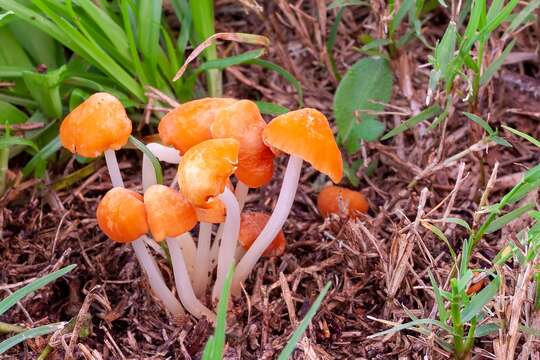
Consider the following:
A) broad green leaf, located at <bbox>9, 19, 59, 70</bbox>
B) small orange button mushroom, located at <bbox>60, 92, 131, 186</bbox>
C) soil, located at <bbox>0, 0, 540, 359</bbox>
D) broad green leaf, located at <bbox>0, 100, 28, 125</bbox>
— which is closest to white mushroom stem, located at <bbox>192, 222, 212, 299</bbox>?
soil, located at <bbox>0, 0, 540, 359</bbox>

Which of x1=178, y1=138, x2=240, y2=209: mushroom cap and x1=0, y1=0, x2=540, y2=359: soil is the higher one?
x1=178, y1=138, x2=240, y2=209: mushroom cap

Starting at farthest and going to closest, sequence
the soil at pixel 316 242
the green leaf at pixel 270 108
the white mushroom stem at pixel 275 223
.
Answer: the green leaf at pixel 270 108 < the soil at pixel 316 242 < the white mushroom stem at pixel 275 223

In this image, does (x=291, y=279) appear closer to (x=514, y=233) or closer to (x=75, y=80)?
(x=514, y=233)

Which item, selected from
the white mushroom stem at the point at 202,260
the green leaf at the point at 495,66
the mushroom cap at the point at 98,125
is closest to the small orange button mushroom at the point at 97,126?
the mushroom cap at the point at 98,125

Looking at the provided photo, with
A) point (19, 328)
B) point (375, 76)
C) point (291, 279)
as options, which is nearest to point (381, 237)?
point (291, 279)

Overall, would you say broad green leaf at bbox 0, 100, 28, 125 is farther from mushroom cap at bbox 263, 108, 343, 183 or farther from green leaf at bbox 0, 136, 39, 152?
mushroom cap at bbox 263, 108, 343, 183

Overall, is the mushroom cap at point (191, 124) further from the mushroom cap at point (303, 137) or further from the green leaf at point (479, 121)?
the green leaf at point (479, 121)
